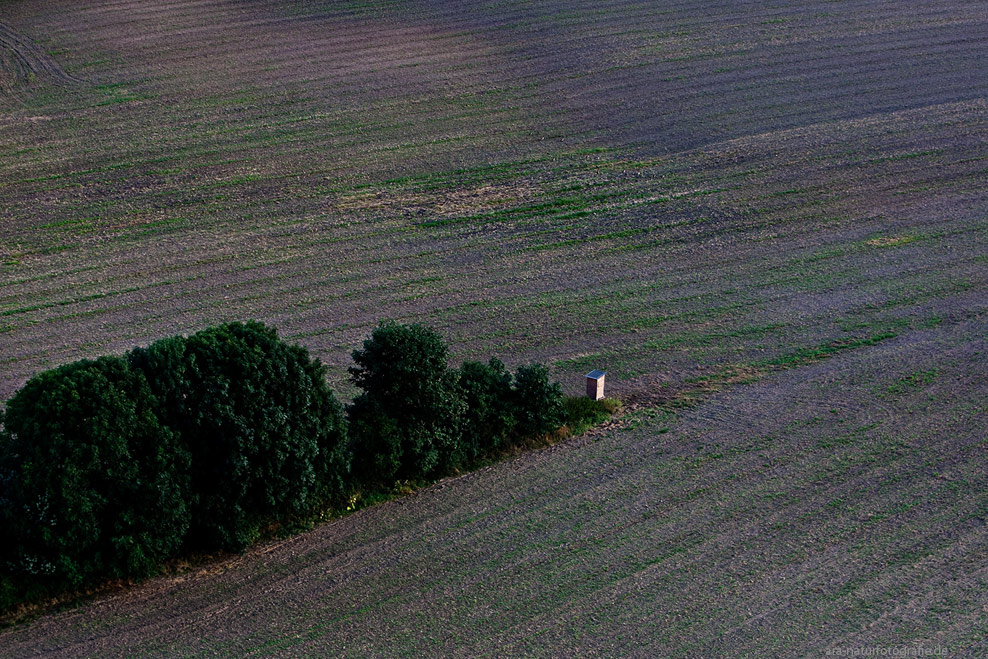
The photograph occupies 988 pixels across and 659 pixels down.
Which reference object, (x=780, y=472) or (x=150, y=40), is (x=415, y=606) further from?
(x=150, y=40)

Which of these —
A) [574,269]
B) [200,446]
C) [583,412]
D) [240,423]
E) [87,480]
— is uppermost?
[574,269]

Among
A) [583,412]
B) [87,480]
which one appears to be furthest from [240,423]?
[583,412]

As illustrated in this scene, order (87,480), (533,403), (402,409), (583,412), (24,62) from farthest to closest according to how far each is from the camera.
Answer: (24,62)
(583,412)
(533,403)
(402,409)
(87,480)

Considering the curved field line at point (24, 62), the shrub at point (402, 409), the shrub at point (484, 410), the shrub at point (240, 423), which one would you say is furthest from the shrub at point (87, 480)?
the curved field line at point (24, 62)

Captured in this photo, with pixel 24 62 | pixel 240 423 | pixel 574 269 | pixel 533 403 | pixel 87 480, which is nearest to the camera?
pixel 87 480

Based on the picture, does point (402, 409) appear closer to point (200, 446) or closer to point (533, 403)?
point (533, 403)

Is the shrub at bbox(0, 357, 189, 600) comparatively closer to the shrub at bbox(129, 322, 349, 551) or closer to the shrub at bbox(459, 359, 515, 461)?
the shrub at bbox(129, 322, 349, 551)

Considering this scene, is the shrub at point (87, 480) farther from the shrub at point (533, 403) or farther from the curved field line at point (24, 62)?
the curved field line at point (24, 62)
